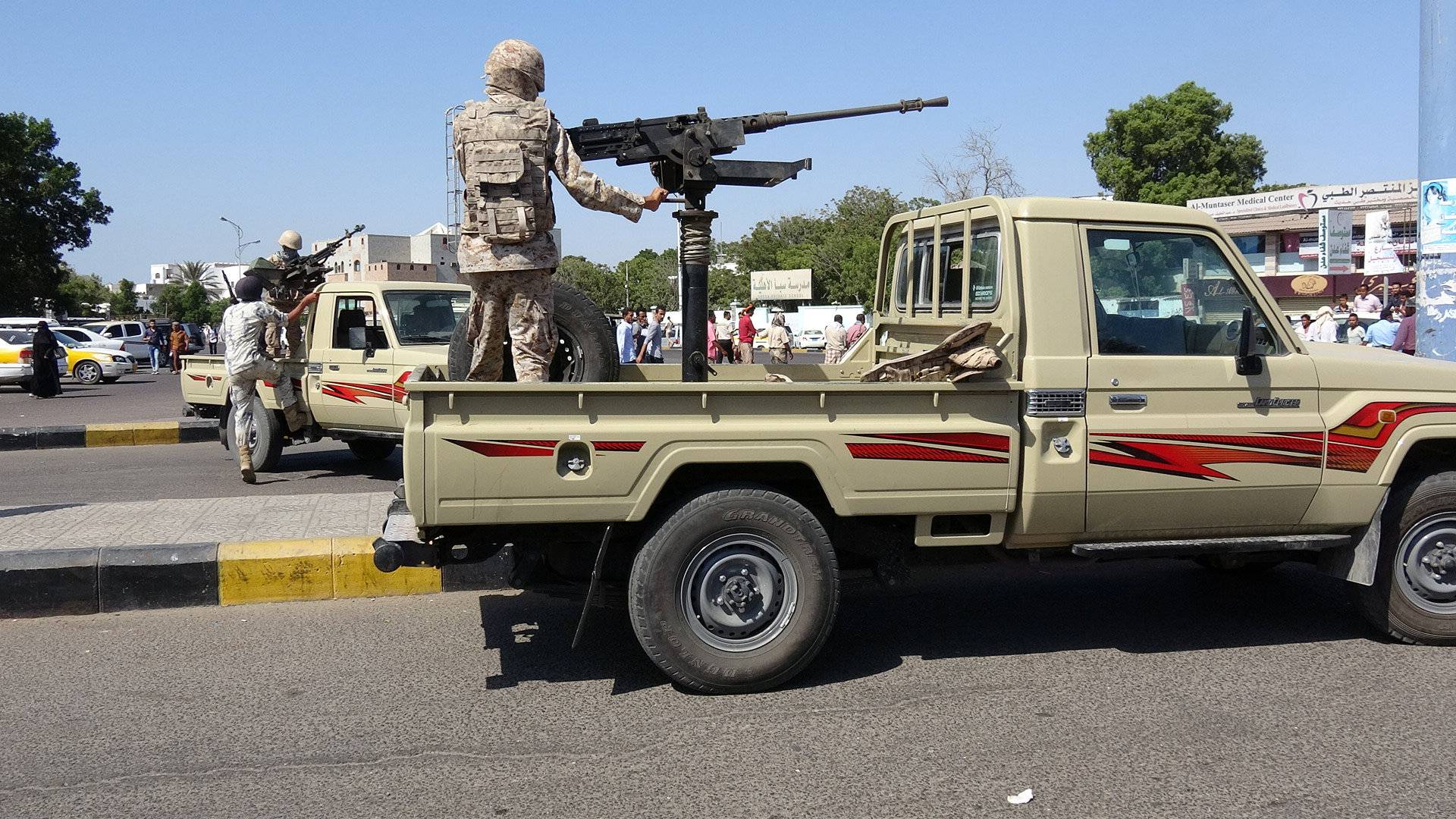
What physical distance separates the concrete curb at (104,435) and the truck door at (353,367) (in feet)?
13.9

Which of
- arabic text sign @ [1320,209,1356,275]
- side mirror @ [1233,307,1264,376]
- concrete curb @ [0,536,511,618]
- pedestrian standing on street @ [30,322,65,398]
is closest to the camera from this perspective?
side mirror @ [1233,307,1264,376]

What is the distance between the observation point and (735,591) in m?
4.55

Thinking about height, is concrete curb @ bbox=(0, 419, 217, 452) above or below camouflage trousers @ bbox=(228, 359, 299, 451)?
below

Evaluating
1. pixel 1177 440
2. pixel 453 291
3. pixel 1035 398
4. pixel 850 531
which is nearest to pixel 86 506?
pixel 453 291

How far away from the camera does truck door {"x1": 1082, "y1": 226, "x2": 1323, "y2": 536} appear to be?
15.7 ft

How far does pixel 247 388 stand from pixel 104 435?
468 cm

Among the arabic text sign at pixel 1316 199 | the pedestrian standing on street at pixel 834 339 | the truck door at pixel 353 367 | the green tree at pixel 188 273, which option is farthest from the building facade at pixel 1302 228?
the green tree at pixel 188 273

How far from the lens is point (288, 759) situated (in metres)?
3.92

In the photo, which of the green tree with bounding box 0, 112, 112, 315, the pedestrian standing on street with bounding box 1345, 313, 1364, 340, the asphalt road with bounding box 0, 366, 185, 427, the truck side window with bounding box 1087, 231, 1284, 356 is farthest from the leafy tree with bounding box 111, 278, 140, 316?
the truck side window with bounding box 1087, 231, 1284, 356

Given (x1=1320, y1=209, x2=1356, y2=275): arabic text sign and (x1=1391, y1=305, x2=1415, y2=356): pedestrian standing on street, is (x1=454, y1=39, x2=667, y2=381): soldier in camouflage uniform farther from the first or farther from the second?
(x1=1320, y1=209, x2=1356, y2=275): arabic text sign

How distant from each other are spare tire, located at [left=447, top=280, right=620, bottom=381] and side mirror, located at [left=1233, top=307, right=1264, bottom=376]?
2849 millimetres

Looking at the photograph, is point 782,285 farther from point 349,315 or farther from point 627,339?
point 349,315

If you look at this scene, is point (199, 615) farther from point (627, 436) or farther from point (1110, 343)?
point (1110, 343)

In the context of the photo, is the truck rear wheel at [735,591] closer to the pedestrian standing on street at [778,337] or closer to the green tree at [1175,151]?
the pedestrian standing on street at [778,337]
